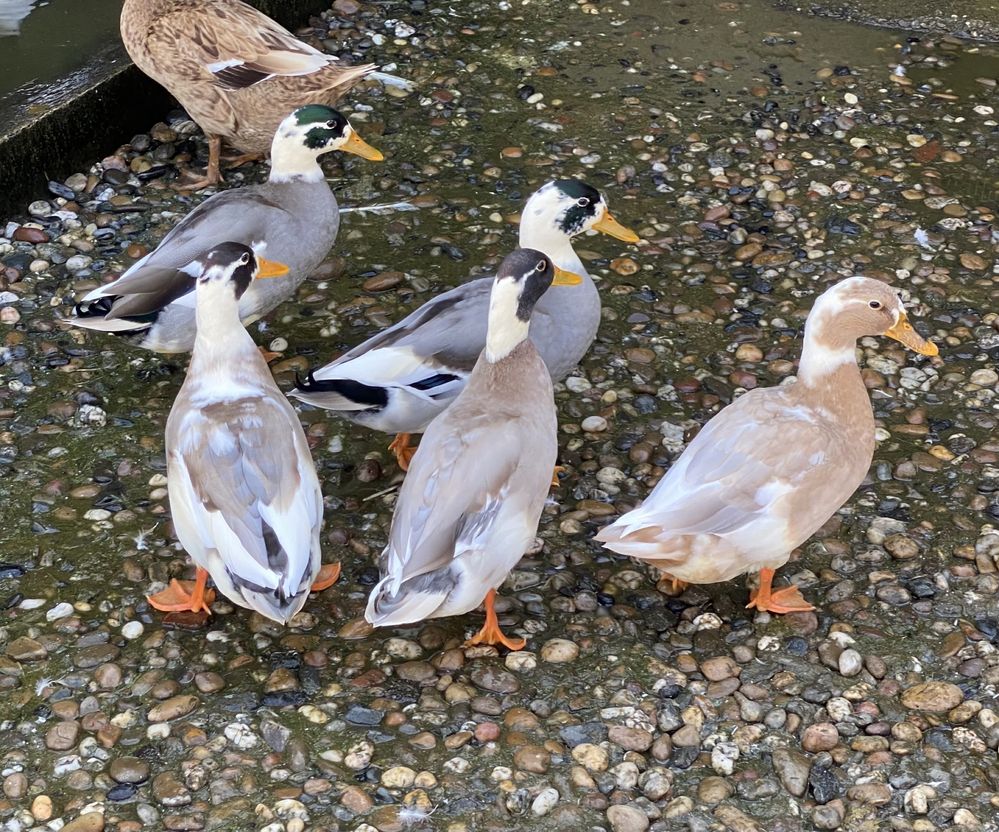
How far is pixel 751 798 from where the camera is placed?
346 cm

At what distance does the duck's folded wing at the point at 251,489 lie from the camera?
3676 millimetres

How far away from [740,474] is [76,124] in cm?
398

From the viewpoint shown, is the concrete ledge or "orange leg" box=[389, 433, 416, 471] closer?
"orange leg" box=[389, 433, 416, 471]

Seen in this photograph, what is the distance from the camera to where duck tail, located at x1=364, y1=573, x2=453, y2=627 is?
11.9 ft

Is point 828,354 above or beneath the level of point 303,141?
beneath

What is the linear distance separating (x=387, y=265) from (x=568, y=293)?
1287 mm

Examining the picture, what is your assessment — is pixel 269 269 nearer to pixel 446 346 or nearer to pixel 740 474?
pixel 446 346

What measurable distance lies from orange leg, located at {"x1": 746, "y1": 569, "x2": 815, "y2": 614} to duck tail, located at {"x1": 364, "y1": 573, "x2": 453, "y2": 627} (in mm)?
1050

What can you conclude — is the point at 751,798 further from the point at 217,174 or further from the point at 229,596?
the point at 217,174

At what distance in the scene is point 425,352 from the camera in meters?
4.39

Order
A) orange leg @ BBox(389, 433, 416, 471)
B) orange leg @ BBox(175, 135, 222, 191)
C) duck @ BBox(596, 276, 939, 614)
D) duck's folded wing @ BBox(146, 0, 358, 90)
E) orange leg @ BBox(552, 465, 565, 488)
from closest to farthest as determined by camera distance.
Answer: duck @ BBox(596, 276, 939, 614) → orange leg @ BBox(552, 465, 565, 488) → orange leg @ BBox(389, 433, 416, 471) → duck's folded wing @ BBox(146, 0, 358, 90) → orange leg @ BBox(175, 135, 222, 191)

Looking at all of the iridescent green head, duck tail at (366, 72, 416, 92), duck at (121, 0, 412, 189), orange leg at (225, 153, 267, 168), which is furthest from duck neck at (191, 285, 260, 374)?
duck tail at (366, 72, 416, 92)

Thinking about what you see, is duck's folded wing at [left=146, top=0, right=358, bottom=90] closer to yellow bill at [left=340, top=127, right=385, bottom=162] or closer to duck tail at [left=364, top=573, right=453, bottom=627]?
yellow bill at [left=340, top=127, right=385, bottom=162]

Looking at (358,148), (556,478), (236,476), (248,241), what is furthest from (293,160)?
(236,476)
